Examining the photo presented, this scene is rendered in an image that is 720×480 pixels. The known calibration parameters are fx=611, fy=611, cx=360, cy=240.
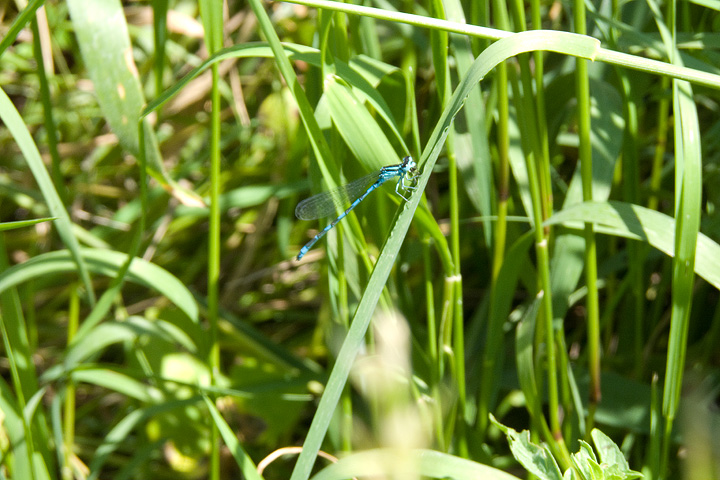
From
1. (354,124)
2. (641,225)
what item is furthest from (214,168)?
(641,225)

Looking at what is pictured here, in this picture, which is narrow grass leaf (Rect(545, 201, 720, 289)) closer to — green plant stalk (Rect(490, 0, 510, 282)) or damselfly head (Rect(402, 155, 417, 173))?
green plant stalk (Rect(490, 0, 510, 282))

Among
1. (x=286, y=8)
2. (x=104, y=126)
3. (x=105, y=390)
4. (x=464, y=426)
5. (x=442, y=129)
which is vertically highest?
(x=286, y=8)

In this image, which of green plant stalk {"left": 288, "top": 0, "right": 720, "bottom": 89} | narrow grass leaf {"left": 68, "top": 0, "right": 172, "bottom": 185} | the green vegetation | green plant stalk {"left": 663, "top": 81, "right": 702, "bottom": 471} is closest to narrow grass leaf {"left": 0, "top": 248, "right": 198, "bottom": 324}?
the green vegetation

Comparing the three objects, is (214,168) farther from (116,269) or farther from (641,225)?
(641,225)

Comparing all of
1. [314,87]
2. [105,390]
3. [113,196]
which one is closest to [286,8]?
[113,196]

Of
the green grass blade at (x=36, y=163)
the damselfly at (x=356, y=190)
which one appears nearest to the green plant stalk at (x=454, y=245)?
the damselfly at (x=356, y=190)

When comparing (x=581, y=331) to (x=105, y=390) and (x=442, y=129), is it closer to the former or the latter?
(x=442, y=129)
